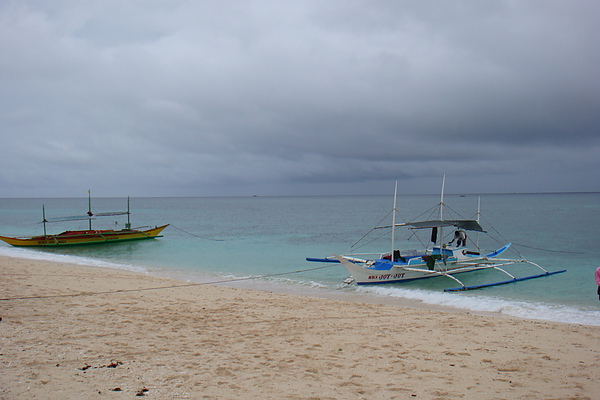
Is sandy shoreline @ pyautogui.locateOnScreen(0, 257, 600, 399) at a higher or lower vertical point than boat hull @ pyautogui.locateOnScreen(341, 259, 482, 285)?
higher

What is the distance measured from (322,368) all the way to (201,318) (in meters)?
4.53

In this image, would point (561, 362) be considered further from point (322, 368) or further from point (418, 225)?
point (418, 225)

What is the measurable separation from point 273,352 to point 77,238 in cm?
3164

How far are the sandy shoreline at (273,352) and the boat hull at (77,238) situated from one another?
2267cm

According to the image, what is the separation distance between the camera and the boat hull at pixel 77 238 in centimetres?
3281

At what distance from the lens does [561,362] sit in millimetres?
8086

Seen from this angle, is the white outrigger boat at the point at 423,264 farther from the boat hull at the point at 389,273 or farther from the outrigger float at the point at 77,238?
the outrigger float at the point at 77,238

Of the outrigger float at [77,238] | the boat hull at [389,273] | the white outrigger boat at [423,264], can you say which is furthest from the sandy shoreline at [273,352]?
the outrigger float at [77,238]

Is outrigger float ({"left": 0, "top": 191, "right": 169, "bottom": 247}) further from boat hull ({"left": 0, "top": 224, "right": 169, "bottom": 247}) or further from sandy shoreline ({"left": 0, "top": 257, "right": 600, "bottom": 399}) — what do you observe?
sandy shoreline ({"left": 0, "top": 257, "right": 600, "bottom": 399})

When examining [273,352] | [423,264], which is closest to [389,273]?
[423,264]

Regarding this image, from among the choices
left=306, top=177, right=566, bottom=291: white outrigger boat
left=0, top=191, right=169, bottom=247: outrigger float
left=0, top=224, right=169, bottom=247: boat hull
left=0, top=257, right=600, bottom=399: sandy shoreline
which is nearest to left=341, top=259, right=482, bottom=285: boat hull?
left=306, top=177, right=566, bottom=291: white outrigger boat

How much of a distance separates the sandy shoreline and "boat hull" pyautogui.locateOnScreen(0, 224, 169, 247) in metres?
22.7

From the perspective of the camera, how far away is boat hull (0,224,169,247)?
3281 centimetres

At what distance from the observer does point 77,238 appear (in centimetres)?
3431
